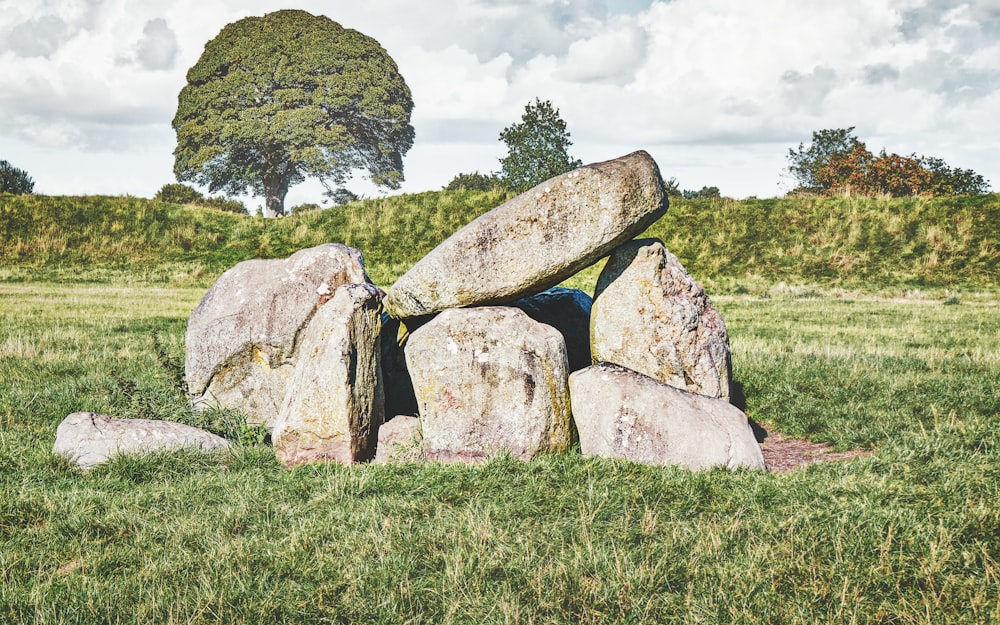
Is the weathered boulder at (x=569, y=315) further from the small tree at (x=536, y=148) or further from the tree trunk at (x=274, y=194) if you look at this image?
the tree trunk at (x=274, y=194)

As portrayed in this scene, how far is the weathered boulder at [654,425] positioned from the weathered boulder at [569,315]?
2220mm

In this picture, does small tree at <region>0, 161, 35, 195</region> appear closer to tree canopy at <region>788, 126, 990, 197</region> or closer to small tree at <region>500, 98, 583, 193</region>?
small tree at <region>500, 98, 583, 193</region>

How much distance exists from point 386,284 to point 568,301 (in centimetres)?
1986

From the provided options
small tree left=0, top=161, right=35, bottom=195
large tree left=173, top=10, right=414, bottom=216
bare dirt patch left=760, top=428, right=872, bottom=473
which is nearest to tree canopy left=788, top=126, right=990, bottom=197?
large tree left=173, top=10, right=414, bottom=216

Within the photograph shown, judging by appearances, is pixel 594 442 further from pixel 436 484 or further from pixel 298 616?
pixel 298 616

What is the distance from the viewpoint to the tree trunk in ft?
184

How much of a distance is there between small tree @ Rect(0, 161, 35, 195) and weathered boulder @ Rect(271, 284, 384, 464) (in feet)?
219

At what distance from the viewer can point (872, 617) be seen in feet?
16.9

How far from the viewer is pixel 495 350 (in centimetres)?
911

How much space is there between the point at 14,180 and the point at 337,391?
7077 centimetres

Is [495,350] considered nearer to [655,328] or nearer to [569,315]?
[655,328]

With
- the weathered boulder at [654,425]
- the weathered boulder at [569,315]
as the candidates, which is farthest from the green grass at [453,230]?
the weathered boulder at [654,425]

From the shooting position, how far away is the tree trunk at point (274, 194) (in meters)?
56.2

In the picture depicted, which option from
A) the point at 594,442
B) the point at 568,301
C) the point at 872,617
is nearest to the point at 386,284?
Result: the point at 568,301
